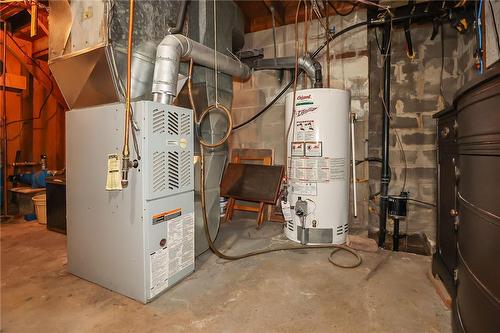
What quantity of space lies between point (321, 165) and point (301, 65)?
1120 mm

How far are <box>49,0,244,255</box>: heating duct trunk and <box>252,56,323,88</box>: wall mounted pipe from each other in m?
0.86

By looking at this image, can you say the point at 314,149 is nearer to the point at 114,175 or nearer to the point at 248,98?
the point at 248,98

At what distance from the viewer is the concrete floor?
1319 millimetres

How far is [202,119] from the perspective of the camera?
215cm

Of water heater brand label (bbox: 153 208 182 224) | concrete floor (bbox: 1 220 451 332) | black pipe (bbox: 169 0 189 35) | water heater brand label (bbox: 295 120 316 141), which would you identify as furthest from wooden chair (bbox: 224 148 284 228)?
black pipe (bbox: 169 0 189 35)

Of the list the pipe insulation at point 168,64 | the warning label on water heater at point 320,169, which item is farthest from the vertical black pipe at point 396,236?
the pipe insulation at point 168,64

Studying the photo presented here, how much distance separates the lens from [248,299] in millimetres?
1541

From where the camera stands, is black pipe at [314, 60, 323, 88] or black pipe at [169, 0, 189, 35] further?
black pipe at [314, 60, 323, 88]

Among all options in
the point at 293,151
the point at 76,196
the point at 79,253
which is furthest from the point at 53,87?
the point at 293,151

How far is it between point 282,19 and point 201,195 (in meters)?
2.39

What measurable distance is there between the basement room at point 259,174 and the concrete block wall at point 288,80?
2 centimetres

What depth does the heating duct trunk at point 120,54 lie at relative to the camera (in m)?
1.62

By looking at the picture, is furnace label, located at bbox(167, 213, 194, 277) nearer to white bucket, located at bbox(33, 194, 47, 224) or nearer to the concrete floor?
the concrete floor

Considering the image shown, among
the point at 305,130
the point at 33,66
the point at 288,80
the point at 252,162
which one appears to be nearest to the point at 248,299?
the point at 305,130
